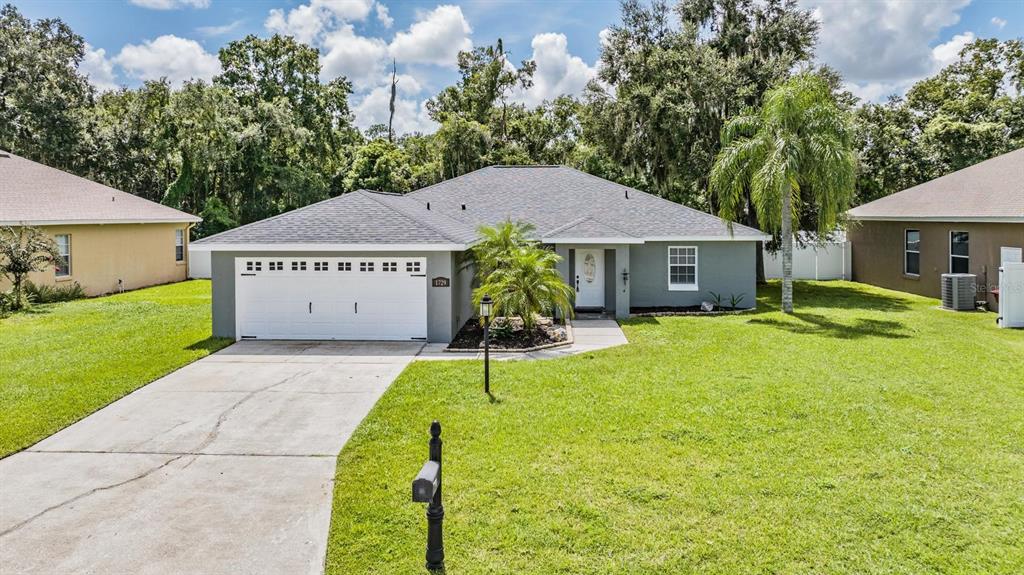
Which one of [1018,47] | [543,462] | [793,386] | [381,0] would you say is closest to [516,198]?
[381,0]

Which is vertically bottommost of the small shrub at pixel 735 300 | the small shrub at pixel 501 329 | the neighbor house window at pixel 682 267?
the small shrub at pixel 501 329

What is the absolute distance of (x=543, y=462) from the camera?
6.52 m

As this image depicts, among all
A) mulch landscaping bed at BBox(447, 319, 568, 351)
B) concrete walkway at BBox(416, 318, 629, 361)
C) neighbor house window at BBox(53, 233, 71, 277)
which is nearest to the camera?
concrete walkway at BBox(416, 318, 629, 361)

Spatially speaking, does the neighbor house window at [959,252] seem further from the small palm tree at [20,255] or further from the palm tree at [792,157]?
the small palm tree at [20,255]

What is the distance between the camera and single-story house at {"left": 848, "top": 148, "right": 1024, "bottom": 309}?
16922mm

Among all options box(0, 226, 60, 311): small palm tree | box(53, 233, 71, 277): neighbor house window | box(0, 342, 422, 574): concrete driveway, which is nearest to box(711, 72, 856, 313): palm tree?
box(0, 342, 422, 574): concrete driveway

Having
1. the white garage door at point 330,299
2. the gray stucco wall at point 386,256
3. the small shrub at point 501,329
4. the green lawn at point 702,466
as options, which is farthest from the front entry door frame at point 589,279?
the green lawn at point 702,466

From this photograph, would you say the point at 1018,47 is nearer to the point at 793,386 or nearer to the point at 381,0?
the point at 381,0

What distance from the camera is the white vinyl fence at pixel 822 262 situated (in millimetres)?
25516

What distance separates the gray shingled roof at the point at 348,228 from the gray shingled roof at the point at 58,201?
8.73 meters

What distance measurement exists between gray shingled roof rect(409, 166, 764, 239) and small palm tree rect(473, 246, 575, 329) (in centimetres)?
465

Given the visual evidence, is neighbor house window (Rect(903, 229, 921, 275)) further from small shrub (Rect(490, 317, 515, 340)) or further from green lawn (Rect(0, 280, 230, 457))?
green lawn (Rect(0, 280, 230, 457))

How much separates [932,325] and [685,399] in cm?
927

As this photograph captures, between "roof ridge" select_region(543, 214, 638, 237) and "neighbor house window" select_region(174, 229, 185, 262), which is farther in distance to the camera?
"neighbor house window" select_region(174, 229, 185, 262)
